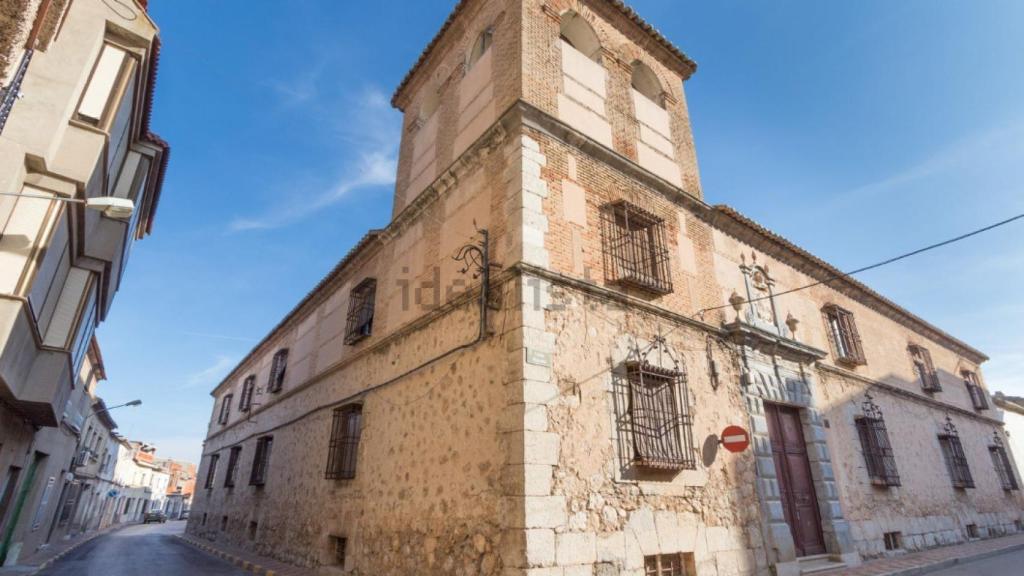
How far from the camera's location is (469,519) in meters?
5.82

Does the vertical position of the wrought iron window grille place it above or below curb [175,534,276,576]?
above

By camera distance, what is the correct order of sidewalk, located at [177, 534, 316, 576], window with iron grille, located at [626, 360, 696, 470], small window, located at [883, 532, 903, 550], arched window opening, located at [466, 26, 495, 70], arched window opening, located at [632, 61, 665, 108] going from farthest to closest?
arched window opening, located at [632, 61, 665, 108], small window, located at [883, 532, 903, 550], arched window opening, located at [466, 26, 495, 70], sidewalk, located at [177, 534, 316, 576], window with iron grille, located at [626, 360, 696, 470]

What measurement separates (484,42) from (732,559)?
976 cm

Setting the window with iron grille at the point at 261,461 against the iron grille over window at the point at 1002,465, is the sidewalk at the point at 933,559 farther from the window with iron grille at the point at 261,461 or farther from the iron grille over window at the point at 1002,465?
the window with iron grille at the point at 261,461

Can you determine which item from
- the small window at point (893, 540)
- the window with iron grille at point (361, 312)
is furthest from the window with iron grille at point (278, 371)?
the small window at point (893, 540)

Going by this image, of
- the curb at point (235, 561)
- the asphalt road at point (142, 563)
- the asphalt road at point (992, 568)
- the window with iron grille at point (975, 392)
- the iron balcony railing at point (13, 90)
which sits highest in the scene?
the iron balcony railing at point (13, 90)

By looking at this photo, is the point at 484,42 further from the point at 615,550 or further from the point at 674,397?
the point at 615,550

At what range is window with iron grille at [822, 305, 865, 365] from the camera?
11.7m

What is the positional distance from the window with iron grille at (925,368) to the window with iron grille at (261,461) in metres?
18.6

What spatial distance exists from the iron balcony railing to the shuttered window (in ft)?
64.3

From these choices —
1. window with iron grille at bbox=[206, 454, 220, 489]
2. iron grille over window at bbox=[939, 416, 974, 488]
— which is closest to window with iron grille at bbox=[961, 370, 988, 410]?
iron grille over window at bbox=[939, 416, 974, 488]

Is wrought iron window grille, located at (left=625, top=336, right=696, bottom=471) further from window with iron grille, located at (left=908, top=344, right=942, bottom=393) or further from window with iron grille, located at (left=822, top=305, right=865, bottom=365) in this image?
window with iron grille, located at (left=908, top=344, right=942, bottom=393)

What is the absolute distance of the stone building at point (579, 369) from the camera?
19.5 feet

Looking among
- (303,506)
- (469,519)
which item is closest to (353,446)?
(303,506)
